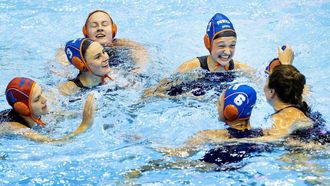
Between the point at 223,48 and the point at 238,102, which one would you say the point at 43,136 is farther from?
the point at 223,48

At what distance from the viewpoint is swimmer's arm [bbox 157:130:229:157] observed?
6.14 metres

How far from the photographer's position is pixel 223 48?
7891 mm

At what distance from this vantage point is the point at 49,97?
7867mm

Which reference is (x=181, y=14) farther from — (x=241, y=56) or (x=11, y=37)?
(x=11, y=37)

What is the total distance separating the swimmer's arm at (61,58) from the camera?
9221 millimetres

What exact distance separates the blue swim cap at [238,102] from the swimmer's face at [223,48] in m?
1.82

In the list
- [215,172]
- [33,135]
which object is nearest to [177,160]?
[215,172]

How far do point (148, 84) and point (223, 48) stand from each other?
1.19 metres

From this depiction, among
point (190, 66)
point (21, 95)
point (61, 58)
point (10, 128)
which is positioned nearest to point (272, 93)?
point (190, 66)

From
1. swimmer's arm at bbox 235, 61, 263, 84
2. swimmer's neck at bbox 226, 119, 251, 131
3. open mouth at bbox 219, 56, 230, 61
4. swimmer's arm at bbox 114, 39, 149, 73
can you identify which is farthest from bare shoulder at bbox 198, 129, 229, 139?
swimmer's arm at bbox 114, 39, 149, 73

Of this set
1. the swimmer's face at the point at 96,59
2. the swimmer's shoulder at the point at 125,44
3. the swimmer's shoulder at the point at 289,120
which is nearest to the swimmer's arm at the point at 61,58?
the swimmer's shoulder at the point at 125,44

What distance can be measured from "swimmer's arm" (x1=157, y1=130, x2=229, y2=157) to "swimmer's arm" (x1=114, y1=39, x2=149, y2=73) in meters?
2.60

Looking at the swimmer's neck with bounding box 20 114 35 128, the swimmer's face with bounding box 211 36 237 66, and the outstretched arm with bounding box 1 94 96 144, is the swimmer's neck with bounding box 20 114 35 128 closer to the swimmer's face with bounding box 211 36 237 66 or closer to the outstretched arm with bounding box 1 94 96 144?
the outstretched arm with bounding box 1 94 96 144

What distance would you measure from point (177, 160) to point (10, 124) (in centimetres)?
185
